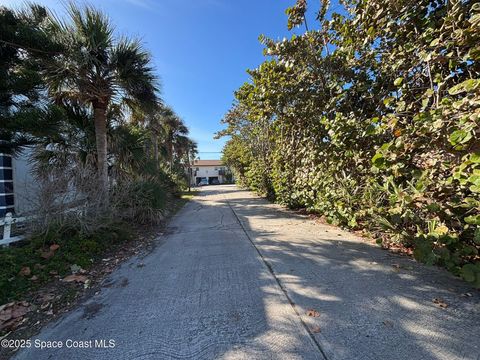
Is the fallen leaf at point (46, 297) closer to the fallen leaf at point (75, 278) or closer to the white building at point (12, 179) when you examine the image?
the fallen leaf at point (75, 278)

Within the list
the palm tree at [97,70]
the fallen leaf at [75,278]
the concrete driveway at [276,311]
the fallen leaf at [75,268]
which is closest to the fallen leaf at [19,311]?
the concrete driveway at [276,311]

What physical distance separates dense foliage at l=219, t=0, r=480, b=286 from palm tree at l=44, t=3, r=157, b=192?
109 inches

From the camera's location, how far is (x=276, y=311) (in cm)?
267

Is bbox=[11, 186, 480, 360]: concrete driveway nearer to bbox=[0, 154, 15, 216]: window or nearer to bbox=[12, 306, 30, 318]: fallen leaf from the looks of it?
bbox=[12, 306, 30, 318]: fallen leaf

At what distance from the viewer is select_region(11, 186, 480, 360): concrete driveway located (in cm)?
213

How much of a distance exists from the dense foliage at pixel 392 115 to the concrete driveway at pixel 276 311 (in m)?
0.58

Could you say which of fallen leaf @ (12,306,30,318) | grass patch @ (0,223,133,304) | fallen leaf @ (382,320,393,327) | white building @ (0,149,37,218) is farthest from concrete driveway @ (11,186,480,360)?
white building @ (0,149,37,218)

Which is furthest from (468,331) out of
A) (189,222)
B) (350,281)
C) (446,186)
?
(189,222)

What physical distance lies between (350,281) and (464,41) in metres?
3.22

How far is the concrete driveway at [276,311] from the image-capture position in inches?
83.7

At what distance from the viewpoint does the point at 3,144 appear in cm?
513

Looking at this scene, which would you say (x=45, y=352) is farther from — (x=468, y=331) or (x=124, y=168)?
(x=124, y=168)

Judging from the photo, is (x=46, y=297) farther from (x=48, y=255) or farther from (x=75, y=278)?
(x=48, y=255)

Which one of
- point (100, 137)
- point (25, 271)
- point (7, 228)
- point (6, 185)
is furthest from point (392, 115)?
point (6, 185)
